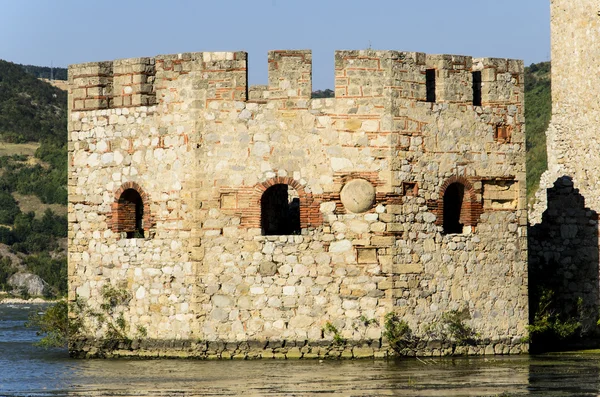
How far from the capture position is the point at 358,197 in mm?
18500

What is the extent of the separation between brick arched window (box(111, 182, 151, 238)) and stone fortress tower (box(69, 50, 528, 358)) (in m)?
0.03

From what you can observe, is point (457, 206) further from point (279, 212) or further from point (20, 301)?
point (20, 301)

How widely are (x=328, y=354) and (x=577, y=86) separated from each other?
854 cm

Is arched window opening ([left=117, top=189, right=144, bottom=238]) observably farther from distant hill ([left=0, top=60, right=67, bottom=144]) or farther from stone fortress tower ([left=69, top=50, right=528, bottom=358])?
distant hill ([left=0, top=60, right=67, bottom=144])

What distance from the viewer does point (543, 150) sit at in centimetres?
4762

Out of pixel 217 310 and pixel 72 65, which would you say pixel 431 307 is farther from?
pixel 72 65

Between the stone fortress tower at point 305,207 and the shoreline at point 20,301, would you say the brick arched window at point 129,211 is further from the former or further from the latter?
the shoreline at point 20,301

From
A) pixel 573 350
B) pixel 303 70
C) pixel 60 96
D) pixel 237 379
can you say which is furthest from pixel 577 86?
pixel 60 96

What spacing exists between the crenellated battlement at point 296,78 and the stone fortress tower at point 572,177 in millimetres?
3179

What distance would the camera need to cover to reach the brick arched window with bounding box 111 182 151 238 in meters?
19.3

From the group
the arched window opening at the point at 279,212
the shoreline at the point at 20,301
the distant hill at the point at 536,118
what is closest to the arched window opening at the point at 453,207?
the arched window opening at the point at 279,212

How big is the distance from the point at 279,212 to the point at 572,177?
6351mm

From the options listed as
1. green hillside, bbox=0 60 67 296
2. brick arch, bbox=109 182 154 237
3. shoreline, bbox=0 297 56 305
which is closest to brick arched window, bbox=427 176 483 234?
brick arch, bbox=109 182 154 237

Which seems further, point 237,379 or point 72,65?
point 72,65
